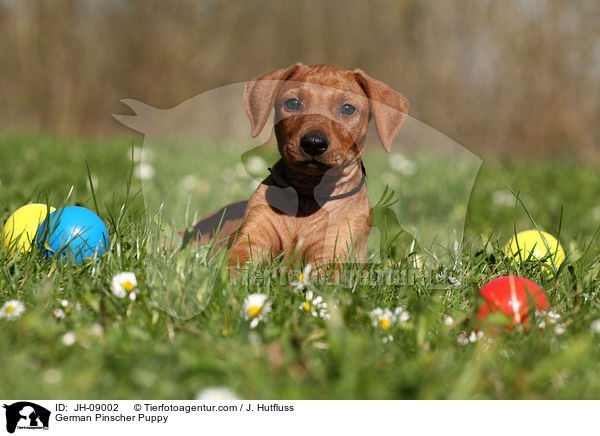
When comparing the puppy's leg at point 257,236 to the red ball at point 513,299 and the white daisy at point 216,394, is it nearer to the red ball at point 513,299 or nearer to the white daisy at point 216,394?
the red ball at point 513,299

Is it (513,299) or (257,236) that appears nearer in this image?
(513,299)

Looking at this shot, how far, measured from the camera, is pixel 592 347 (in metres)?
1.97

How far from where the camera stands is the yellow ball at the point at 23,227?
2.66 meters

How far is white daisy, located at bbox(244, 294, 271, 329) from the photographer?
2082 mm

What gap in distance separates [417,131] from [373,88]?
14.0 inches

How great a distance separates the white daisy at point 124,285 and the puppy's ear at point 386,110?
4.02 ft

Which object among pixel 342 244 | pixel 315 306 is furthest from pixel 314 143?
pixel 315 306

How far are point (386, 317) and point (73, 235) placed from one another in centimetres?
147

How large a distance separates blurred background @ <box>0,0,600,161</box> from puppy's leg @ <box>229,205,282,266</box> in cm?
421

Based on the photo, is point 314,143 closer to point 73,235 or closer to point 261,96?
point 261,96

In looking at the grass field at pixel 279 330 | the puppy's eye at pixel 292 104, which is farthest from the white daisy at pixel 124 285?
the puppy's eye at pixel 292 104

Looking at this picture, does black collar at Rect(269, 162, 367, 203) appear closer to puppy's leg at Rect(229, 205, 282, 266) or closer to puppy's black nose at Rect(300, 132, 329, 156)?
puppy's leg at Rect(229, 205, 282, 266)

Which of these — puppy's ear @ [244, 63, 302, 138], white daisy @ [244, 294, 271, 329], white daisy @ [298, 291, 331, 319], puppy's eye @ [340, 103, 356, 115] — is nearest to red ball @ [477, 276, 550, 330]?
white daisy @ [298, 291, 331, 319]
